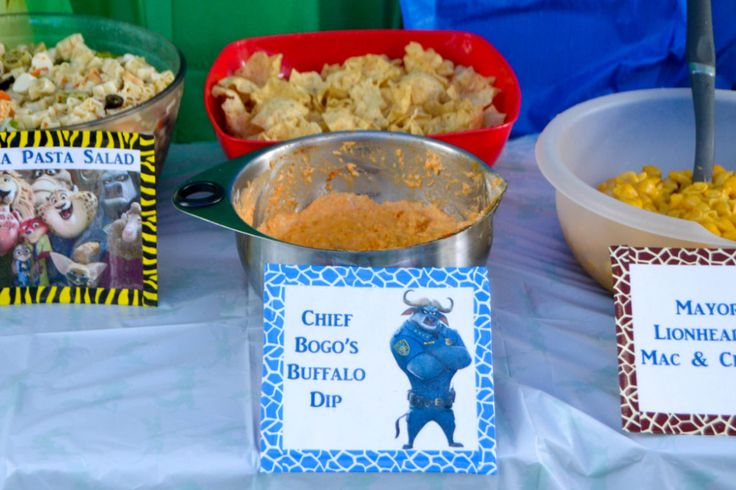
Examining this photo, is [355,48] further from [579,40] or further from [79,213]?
[79,213]

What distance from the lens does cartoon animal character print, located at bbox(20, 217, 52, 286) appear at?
3.35ft

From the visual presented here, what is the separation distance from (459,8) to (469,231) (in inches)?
28.2

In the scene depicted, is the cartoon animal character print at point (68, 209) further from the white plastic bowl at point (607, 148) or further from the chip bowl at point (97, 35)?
the white plastic bowl at point (607, 148)

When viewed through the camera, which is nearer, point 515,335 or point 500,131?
point 515,335

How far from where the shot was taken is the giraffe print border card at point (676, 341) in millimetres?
852

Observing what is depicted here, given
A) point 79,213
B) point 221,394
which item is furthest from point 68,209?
point 221,394

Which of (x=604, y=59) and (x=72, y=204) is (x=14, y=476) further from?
(x=604, y=59)

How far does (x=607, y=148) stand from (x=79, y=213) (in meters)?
0.76

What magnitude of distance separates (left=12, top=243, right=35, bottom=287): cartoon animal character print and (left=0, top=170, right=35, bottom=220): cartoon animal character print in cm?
4

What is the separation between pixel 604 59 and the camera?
5.04 ft

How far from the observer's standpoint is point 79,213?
1024 millimetres

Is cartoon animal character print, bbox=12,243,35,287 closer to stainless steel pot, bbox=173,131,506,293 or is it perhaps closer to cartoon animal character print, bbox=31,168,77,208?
cartoon animal character print, bbox=31,168,77,208

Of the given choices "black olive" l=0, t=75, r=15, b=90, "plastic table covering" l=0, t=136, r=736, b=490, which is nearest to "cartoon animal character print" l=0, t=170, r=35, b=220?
"plastic table covering" l=0, t=136, r=736, b=490

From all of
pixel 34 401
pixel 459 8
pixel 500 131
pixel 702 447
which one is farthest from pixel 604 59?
pixel 34 401
